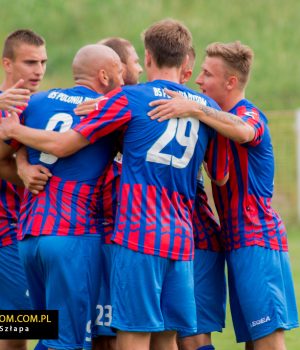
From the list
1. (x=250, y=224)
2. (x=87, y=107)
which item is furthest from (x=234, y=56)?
(x=87, y=107)

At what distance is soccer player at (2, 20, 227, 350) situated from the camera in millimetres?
5375

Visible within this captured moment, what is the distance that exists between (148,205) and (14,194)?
4.77 ft

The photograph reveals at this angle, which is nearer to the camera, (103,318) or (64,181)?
(64,181)

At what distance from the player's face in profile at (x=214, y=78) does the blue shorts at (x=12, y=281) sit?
177 centimetres

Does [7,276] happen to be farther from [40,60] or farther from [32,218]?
[40,60]

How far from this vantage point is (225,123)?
5605 millimetres

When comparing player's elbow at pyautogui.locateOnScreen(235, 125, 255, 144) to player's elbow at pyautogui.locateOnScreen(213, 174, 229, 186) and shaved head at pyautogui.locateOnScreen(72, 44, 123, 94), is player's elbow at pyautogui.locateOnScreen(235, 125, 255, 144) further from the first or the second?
shaved head at pyautogui.locateOnScreen(72, 44, 123, 94)

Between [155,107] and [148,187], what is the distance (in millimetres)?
483

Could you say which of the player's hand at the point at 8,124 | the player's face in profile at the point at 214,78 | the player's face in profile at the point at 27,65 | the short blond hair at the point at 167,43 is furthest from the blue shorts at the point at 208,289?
the player's face in profile at the point at 27,65

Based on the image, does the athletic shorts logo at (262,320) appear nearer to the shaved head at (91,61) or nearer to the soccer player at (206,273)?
the soccer player at (206,273)

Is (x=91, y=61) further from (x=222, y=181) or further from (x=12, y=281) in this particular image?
(x=12, y=281)

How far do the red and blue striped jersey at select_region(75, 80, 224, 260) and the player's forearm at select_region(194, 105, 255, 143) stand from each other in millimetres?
104

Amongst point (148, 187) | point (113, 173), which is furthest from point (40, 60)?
point (148, 187)

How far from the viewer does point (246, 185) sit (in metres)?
6.05
